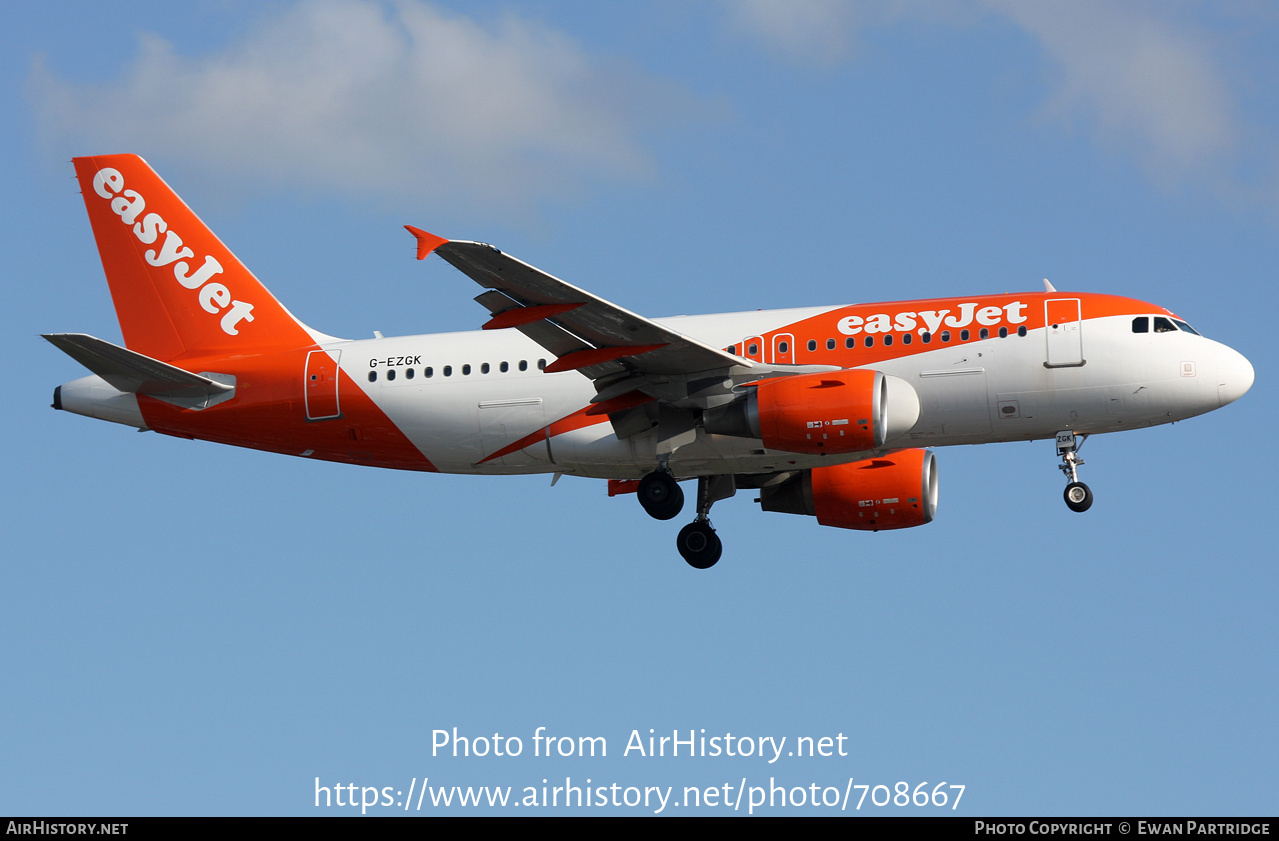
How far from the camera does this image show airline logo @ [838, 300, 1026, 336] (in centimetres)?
3266

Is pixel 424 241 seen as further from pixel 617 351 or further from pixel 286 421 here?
pixel 286 421

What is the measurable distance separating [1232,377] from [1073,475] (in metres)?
3.84

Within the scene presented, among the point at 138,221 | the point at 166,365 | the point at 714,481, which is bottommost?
the point at 714,481

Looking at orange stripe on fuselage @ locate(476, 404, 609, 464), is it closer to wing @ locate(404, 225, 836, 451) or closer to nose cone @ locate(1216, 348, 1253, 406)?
wing @ locate(404, 225, 836, 451)

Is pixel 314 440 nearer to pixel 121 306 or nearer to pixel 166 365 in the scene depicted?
pixel 166 365

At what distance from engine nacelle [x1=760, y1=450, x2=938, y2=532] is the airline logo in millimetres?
4669

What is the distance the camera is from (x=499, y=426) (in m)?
34.7

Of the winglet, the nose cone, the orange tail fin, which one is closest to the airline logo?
the nose cone

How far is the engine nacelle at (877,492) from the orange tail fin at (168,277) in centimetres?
1308

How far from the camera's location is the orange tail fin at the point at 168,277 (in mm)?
37781

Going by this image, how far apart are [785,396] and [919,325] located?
3535 millimetres

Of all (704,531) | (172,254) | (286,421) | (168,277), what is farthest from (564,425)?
(172,254)

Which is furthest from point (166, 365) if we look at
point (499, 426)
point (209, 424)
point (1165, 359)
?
point (1165, 359)

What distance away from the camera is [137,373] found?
117 feet
